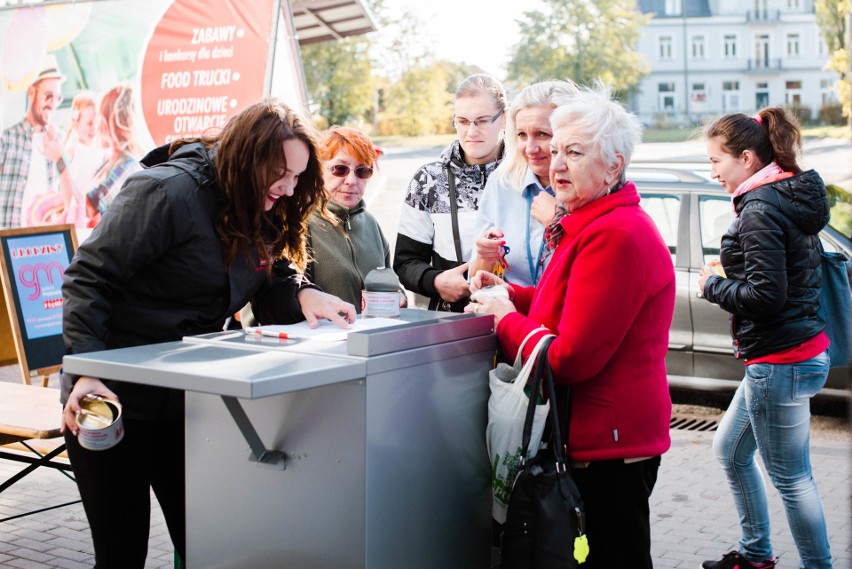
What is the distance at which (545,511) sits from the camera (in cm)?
238

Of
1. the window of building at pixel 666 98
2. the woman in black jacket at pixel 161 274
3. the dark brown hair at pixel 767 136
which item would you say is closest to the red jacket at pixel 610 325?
the woman in black jacket at pixel 161 274

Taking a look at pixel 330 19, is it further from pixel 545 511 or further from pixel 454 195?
pixel 545 511

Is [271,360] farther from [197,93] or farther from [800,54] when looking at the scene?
[800,54]

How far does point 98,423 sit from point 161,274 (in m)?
0.44

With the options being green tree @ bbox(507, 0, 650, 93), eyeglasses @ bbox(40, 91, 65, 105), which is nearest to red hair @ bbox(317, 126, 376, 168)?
eyeglasses @ bbox(40, 91, 65, 105)

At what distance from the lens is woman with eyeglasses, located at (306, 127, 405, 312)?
369 cm

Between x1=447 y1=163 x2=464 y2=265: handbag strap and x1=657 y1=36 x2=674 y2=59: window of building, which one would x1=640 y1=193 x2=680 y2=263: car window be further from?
x1=657 y1=36 x2=674 y2=59: window of building

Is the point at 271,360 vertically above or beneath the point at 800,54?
beneath

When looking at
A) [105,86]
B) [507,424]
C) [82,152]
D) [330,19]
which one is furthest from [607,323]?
[330,19]

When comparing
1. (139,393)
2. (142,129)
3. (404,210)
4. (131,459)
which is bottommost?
(131,459)

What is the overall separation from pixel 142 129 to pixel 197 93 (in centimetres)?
81

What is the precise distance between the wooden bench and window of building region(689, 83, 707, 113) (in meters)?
63.2

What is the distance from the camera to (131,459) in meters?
2.69

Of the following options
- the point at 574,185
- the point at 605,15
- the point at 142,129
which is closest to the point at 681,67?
the point at 605,15
